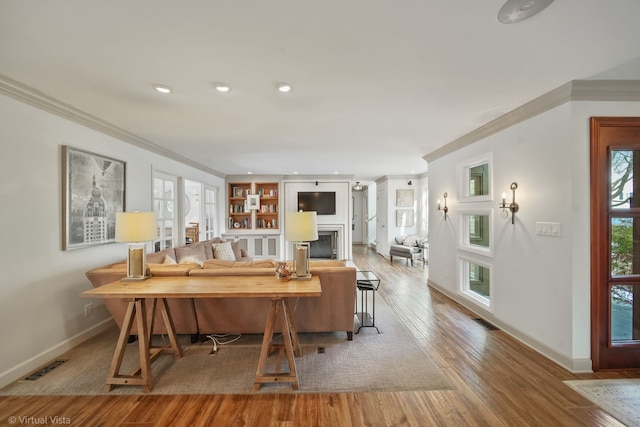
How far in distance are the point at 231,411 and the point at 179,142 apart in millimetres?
3546

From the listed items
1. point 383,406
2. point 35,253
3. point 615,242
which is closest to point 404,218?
point 615,242

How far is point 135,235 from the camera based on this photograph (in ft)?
8.21

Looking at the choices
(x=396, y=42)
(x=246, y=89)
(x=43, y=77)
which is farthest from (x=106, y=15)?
(x=396, y=42)

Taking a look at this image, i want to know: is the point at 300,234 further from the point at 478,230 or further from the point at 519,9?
the point at 478,230

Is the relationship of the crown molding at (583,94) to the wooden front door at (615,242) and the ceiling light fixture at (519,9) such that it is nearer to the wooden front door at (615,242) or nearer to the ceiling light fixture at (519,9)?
the wooden front door at (615,242)

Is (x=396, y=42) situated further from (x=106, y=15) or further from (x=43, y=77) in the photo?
(x=43, y=77)

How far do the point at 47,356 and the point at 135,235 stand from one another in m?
1.38

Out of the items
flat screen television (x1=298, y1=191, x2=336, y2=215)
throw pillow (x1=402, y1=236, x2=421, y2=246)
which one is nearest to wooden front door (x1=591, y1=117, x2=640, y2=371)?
throw pillow (x1=402, y1=236, x2=421, y2=246)

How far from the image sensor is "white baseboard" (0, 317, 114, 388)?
2.19 m

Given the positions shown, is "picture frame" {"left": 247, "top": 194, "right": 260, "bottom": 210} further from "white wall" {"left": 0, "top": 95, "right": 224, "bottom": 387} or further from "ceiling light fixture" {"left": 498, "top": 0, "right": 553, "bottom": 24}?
"ceiling light fixture" {"left": 498, "top": 0, "right": 553, "bottom": 24}

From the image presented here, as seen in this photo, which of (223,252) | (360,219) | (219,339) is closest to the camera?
(219,339)

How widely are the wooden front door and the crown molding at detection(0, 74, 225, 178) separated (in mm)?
4810

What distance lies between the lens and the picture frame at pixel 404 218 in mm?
8047

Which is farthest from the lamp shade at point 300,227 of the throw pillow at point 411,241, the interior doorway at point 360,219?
the interior doorway at point 360,219
